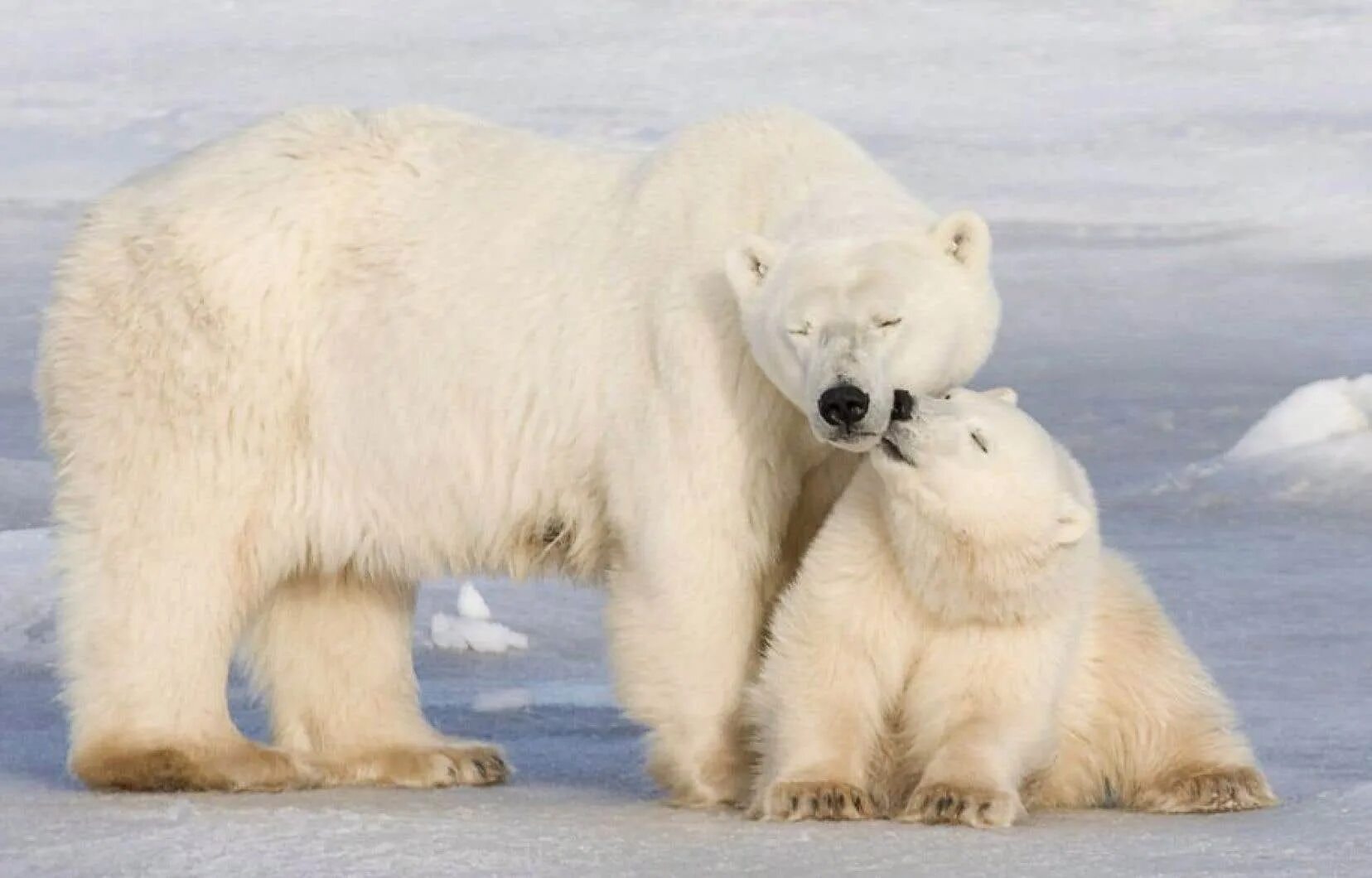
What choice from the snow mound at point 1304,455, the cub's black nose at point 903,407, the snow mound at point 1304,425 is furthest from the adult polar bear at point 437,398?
the snow mound at point 1304,425

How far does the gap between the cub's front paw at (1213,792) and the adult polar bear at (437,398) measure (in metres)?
0.74

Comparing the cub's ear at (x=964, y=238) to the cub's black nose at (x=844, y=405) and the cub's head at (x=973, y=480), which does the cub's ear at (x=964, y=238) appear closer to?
the cub's head at (x=973, y=480)

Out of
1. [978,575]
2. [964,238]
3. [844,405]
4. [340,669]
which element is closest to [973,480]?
[978,575]

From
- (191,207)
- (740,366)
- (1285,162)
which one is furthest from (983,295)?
(1285,162)

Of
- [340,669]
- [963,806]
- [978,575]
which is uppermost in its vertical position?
[978,575]

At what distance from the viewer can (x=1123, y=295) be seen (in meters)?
10.9

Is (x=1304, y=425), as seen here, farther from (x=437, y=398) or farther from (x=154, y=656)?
(x=154, y=656)

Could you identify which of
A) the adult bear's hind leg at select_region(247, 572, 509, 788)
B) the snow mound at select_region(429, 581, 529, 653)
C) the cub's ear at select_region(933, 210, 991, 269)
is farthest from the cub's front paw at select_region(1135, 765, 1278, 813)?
the snow mound at select_region(429, 581, 529, 653)

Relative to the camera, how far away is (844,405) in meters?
4.12

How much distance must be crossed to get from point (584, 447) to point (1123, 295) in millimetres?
6496

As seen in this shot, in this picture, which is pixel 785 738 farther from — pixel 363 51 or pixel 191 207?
pixel 363 51

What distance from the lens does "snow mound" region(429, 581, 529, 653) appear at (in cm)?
650

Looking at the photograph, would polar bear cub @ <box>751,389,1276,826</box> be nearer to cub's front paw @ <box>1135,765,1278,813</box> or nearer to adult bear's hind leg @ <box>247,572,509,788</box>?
cub's front paw @ <box>1135,765,1278,813</box>

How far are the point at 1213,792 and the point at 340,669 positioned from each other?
178 centimetres
